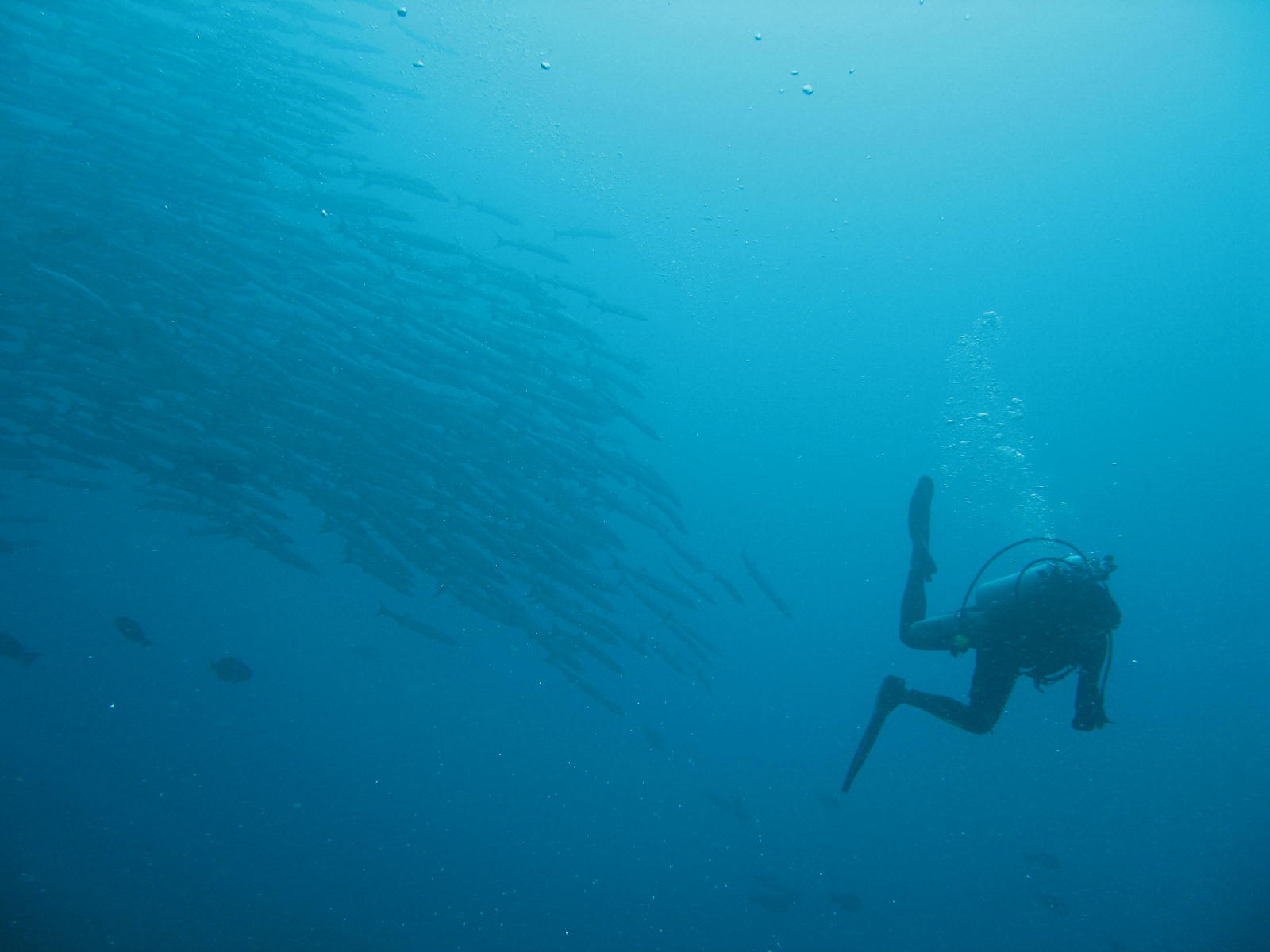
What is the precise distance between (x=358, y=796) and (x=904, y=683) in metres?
22.4

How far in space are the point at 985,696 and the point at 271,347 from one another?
9.35m

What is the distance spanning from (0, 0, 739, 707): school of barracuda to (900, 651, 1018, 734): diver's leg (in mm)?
5718

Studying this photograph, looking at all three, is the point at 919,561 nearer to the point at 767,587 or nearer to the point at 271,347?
the point at 767,587

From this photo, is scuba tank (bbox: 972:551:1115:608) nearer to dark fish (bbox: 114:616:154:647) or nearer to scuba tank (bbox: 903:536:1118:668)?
scuba tank (bbox: 903:536:1118:668)

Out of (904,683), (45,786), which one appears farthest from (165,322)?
(45,786)

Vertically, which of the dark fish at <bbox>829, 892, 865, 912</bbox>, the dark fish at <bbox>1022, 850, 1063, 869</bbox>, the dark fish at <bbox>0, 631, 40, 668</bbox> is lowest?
the dark fish at <bbox>829, 892, 865, 912</bbox>

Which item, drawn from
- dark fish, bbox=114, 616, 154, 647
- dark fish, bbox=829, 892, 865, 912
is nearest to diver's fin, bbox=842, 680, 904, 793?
dark fish, bbox=829, 892, 865, 912

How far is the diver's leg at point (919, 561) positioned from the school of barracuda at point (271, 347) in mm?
4614

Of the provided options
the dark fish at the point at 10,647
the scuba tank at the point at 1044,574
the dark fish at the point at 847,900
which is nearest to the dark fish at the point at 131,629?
the dark fish at the point at 10,647

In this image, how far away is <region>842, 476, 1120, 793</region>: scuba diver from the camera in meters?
4.10

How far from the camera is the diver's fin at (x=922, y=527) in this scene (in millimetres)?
5855

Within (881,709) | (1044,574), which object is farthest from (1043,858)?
(1044,574)

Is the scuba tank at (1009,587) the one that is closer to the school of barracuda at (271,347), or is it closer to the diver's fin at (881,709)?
the diver's fin at (881,709)

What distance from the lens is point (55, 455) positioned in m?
10.1
